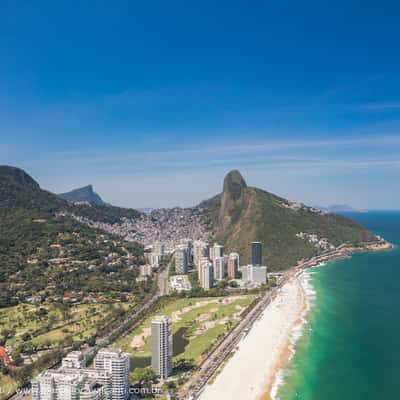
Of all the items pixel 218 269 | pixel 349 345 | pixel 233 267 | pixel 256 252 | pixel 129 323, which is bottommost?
pixel 349 345

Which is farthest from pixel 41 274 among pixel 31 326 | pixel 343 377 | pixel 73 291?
pixel 343 377

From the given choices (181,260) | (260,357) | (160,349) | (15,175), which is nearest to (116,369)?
(160,349)

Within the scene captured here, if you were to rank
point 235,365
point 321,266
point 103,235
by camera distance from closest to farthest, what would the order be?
1. point 235,365
2. point 321,266
3. point 103,235

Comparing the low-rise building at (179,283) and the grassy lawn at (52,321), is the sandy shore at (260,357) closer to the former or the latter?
the low-rise building at (179,283)

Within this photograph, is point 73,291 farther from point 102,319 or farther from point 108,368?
point 108,368

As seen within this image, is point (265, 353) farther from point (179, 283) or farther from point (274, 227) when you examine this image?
point (274, 227)

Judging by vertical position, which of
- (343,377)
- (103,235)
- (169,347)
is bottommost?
(343,377)

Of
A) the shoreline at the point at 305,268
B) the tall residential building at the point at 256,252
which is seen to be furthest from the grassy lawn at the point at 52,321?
the tall residential building at the point at 256,252
